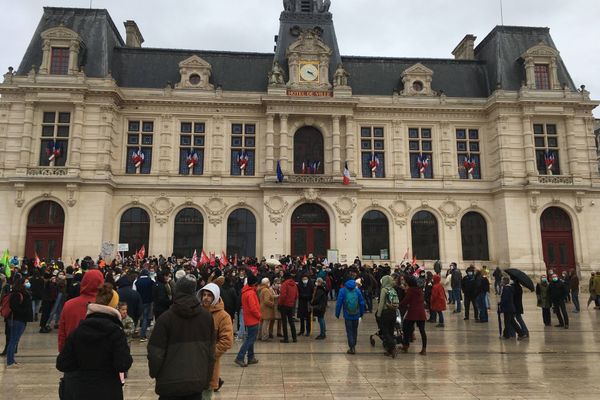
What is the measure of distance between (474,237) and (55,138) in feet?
95.0

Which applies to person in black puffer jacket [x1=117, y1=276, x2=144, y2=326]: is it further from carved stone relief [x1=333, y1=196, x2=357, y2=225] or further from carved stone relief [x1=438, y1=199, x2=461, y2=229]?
carved stone relief [x1=438, y1=199, x2=461, y2=229]

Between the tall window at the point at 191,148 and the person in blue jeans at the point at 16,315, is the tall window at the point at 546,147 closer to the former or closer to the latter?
the tall window at the point at 191,148

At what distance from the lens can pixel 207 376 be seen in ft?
15.0

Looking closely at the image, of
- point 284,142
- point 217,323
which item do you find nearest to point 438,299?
point 217,323

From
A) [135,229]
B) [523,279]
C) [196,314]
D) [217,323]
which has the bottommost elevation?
[217,323]

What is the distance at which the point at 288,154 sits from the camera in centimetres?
3156

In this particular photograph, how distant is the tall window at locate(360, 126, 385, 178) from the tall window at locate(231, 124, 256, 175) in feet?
25.6

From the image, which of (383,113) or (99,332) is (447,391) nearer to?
(99,332)

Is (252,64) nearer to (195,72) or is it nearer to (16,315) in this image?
(195,72)

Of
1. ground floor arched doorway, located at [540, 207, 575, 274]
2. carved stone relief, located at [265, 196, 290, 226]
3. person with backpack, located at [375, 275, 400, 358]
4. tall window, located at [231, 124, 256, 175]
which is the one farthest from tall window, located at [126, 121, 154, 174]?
ground floor arched doorway, located at [540, 207, 575, 274]

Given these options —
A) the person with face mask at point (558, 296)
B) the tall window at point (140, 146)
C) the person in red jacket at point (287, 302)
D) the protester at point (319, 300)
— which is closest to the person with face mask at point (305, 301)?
the protester at point (319, 300)

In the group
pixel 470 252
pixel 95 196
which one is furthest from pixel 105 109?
pixel 470 252

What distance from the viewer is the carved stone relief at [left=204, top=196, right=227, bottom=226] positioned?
30703mm

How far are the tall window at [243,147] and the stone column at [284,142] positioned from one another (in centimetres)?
219
